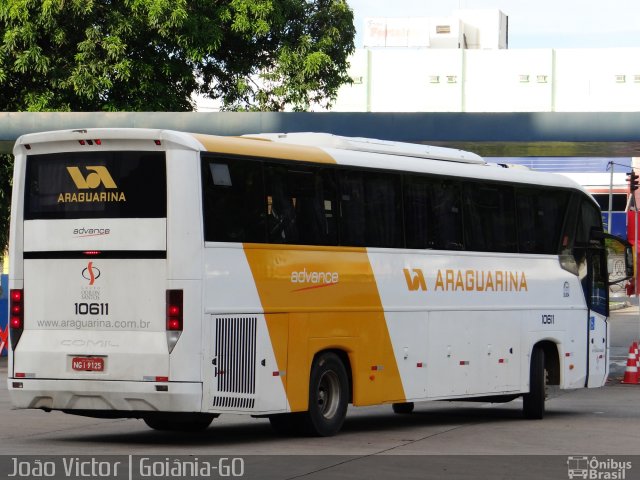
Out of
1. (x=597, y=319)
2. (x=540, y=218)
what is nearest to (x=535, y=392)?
(x=597, y=319)

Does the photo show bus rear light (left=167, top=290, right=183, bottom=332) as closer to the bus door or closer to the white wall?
the bus door

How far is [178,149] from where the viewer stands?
14.1 m

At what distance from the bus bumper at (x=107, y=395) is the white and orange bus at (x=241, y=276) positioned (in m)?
0.01

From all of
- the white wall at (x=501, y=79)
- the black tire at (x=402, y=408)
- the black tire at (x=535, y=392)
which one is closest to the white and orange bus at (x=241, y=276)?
the black tire at (x=535, y=392)

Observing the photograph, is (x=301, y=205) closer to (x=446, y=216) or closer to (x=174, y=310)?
(x=174, y=310)

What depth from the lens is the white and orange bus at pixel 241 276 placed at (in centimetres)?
1410

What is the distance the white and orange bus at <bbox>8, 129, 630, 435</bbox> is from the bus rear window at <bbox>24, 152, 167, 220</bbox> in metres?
0.01

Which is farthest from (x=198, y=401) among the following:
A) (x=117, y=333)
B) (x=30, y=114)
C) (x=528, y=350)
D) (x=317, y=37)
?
(x=317, y=37)

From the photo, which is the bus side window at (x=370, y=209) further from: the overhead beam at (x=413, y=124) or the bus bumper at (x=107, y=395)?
the overhead beam at (x=413, y=124)

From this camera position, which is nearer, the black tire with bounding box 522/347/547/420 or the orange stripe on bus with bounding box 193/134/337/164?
the orange stripe on bus with bounding box 193/134/337/164

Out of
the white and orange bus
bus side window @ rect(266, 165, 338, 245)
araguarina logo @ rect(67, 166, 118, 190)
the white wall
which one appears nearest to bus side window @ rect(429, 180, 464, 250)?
the white and orange bus

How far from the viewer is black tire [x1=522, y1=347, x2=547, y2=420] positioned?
1936 centimetres

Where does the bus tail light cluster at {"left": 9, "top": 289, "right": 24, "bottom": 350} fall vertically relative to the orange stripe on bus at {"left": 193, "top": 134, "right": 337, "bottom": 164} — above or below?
below
